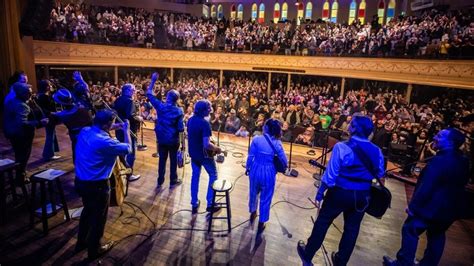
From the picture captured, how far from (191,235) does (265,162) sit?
1.37 metres

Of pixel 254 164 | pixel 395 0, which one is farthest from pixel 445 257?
pixel 395 0

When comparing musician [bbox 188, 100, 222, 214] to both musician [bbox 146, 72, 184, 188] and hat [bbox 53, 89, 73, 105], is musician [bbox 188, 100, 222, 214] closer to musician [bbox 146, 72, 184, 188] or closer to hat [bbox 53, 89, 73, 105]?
musician [bbox 146, 72, 184, 188]

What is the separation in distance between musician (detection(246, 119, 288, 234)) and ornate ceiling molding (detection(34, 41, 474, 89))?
916 centimetres

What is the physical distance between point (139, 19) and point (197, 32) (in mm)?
3006

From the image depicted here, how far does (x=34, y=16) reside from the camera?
7.54m

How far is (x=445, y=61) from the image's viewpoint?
1030 centimetres

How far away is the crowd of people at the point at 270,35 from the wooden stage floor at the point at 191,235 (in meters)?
8.13

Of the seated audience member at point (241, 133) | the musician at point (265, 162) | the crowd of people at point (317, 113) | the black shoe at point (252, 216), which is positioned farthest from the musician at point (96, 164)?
the seated audience member at point (241, 133)

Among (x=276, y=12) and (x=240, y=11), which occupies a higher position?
(x=240, y=11)

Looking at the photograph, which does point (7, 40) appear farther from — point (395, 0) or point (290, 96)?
point (395, 0)

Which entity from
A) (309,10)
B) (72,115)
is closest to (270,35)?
(309,10)

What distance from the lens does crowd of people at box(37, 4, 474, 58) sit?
10891 millimetres

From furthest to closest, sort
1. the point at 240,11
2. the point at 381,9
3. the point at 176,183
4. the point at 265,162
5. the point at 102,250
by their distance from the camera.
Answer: the point at 240,11, the point at 381,9, the point at 176,183, the point at 265,162, the point at 102,250

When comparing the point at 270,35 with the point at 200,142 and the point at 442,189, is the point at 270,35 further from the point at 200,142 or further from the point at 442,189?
the point at 442,189
